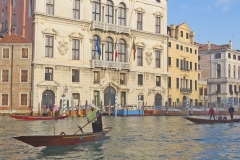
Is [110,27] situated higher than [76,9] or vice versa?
[76,9]

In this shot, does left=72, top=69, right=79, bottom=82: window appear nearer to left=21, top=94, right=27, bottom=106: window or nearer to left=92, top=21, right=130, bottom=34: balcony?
left=92, top=21, right=130, bottom=34: balcony

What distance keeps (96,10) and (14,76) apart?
1072 centimetres

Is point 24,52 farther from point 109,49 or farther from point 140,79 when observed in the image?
point 140,79

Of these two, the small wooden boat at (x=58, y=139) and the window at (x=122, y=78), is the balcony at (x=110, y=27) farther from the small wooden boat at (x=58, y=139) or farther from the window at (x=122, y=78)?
the small wooden boat at (x=58, y=139)

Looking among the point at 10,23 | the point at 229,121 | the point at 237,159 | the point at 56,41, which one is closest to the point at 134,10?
the point at 56,41

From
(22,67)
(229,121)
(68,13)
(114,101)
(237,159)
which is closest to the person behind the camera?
(237,159)

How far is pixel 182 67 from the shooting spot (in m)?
47.6

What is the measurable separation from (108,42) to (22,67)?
31.1ft

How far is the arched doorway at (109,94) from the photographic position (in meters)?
38.3

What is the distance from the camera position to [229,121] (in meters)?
24.8

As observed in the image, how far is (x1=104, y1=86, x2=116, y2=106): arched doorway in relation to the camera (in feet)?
126

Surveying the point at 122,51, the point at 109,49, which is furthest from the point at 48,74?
the point at 122,51

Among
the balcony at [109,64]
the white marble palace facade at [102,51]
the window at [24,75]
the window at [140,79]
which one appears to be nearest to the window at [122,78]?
the white marble palace facade at [102,51]

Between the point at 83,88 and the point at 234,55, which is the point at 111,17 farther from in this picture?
the point at 234,55
